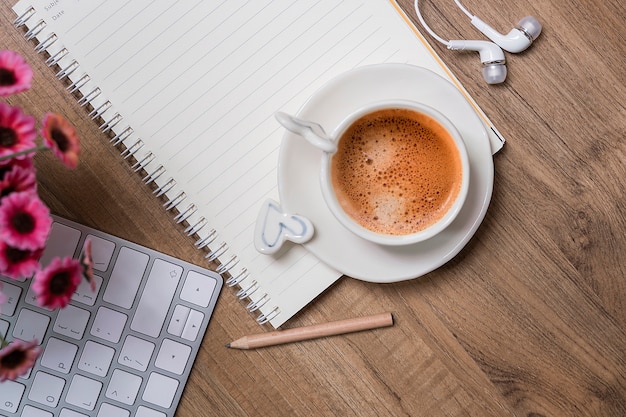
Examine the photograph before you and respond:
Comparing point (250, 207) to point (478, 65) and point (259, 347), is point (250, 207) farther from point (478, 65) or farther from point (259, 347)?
point (478, 65)

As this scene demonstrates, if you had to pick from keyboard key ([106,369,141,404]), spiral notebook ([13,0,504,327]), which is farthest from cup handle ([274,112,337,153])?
keyboard key ([106,369,141,404])

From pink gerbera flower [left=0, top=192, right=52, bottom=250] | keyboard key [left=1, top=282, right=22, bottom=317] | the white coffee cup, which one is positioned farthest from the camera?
keyboard key [left=1, top=282, right=22, bottom=317]

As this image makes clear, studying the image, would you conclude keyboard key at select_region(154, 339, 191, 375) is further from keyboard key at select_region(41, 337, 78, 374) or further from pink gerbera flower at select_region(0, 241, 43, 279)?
pink gerbera flower at select_region(0, 241, 43, 279)

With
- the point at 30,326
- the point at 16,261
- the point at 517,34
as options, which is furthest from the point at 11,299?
the point at 517,34

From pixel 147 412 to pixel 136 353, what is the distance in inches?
3.5

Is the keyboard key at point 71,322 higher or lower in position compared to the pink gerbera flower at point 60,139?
lower

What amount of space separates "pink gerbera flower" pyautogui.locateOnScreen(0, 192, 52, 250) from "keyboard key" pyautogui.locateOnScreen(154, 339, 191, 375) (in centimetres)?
30

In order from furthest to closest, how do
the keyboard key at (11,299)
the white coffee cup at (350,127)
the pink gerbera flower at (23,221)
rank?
1. the keyboard key at (11,299)
2. the white coffee cup at (350,127)
3. the pink gerbera flower at (23,221)

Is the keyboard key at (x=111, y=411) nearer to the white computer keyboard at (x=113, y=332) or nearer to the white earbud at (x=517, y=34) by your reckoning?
the white computer keyboard at (x=113, y=332)

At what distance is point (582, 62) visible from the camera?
88cm

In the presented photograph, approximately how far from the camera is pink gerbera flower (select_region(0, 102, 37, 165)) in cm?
67

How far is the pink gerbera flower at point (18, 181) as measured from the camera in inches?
26.4

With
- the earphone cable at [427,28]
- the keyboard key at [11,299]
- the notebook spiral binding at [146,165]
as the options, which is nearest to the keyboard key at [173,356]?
the notebook spiral binding at [146,165]

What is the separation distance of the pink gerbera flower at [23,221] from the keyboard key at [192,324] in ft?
0.96
